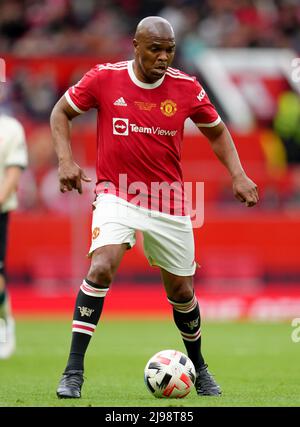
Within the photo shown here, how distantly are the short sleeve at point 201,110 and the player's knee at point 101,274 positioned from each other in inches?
51.2

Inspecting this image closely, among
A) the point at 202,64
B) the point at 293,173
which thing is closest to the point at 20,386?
the point at 293,173

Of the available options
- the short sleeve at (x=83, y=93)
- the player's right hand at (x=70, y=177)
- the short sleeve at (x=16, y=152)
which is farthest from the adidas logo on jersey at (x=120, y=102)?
the short sleeve at (x=16, y=152)

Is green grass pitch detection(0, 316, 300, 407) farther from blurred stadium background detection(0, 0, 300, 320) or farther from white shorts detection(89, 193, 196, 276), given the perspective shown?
white shorts detection(89, 193, 196, 276)

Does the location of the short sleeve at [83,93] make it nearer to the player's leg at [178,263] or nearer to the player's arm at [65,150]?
the player's arm at [65,150]

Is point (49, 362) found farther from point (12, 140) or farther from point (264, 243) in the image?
point (264, 243)

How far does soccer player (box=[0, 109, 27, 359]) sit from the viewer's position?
10.8 meters

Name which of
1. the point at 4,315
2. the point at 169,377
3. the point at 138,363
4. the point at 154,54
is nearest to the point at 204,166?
the point at 4,315

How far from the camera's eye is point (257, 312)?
16203 millimetres

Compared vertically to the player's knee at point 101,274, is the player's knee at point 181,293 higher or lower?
lower

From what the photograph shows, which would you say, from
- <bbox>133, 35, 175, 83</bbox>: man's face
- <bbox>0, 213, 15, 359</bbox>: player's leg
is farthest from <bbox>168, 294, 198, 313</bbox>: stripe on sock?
<bbox>0, 213, 15, 359</bbox>: player's leg

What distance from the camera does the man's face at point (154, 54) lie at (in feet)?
24.2

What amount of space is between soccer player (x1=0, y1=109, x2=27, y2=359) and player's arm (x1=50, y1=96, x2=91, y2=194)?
10.5ft

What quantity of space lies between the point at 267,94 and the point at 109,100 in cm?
1246

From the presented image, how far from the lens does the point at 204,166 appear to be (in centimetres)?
1648
